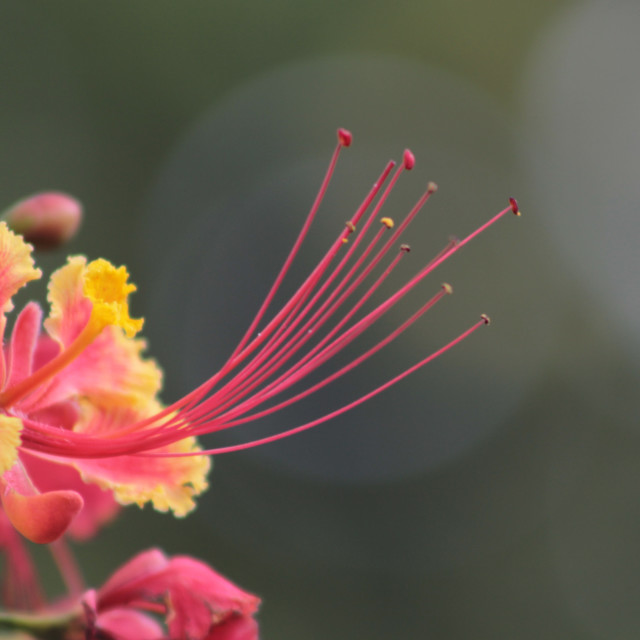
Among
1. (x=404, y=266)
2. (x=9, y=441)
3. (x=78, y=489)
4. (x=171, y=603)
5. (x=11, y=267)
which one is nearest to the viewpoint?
(x=9, y=441)

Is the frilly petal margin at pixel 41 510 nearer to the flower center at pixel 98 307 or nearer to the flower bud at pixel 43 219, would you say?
the flower center at pixel 98 307

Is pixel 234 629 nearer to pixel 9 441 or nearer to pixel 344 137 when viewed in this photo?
pixel 9 441

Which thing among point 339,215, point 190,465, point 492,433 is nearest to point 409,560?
point 492,433

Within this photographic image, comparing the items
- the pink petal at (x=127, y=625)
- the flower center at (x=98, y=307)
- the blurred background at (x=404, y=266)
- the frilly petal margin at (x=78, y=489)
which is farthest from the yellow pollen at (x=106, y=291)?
the blurred background at (x=404, y=266)

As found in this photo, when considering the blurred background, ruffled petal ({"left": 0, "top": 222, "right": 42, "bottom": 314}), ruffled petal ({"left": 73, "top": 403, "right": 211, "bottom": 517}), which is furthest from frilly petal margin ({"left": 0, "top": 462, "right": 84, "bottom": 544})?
the blurred background

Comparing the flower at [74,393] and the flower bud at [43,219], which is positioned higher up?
the flower bud at [43,219]

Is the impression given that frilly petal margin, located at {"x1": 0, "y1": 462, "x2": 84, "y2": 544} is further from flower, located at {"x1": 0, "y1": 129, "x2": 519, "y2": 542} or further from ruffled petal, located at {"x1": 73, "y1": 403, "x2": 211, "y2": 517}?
ruffled petal, located at {"x1": 73, "y1": 403, "x2": 211, "y2": 517}

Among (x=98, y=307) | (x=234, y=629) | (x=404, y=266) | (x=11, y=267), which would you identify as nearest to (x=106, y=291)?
(x=98, y=307)

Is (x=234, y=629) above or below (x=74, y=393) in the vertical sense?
below
